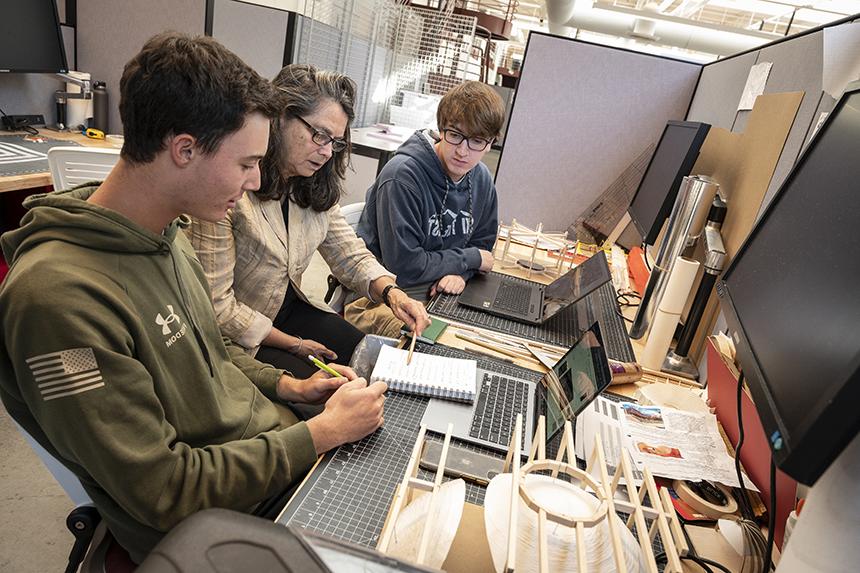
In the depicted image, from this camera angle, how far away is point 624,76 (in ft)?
8.54

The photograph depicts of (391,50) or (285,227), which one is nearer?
(285,227)

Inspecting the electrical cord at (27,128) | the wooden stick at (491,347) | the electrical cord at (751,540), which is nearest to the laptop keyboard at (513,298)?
the wooden stick at (491,347)

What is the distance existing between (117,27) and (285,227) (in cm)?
197

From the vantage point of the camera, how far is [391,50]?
192 inches

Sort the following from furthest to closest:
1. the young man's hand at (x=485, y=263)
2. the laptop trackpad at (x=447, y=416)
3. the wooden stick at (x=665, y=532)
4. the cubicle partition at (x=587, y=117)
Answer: the cubicle partition at (x=587, y=117), the young man's hand at (x=485, y=263), the laptop trackpad at (x=447, y=416), the wooden stick at (x=665, y=532)

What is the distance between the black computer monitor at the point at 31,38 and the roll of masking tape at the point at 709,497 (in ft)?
8.94

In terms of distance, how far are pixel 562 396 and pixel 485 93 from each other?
1226 millimetres

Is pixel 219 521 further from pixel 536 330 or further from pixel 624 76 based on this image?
pixel 624 76

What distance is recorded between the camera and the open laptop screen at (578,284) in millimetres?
1464

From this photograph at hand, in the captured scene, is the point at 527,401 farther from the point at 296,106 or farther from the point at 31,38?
the point at 31,38

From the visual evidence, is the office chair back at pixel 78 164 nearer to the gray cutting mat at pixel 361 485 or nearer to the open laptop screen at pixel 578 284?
the gray cutting mat at pixel 361 485

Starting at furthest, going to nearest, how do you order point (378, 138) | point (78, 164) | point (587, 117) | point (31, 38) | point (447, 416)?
point (378, 138) < point (587, 117) < point (31, 38) < point (78, 164) < point (447, 416)

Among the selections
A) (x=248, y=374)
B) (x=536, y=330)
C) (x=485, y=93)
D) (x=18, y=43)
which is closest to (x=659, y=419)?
(x=536, y=330)

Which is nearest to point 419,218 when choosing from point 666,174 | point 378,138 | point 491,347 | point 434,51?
point 491,347
